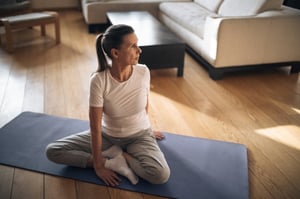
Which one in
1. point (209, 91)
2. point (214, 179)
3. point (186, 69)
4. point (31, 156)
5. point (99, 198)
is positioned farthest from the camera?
point (186, 69)

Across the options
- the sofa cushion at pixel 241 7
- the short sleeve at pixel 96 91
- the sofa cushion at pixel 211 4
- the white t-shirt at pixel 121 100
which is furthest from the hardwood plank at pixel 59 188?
the sofa cushion at pixel 211 4

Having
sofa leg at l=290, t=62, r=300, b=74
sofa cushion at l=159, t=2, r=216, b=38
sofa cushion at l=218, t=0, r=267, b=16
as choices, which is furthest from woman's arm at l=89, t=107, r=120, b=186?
sofa leg at l=290, t=62, r=300, b=74

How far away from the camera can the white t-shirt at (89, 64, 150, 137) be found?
1516mm

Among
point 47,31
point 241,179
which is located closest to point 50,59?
point 47,31

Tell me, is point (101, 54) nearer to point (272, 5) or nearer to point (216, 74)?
point (216, 74)

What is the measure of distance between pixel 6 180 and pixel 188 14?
2.69 meters

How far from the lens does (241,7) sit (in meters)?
3.22

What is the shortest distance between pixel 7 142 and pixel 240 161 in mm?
1430

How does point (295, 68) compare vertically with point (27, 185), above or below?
above

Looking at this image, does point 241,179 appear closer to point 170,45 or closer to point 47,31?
point 170,45

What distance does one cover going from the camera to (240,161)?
5.94 ft

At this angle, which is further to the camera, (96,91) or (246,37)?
(246,37)

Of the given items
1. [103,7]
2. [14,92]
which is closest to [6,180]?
[14,92]

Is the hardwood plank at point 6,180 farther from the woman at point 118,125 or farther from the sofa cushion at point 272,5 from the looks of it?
the sofa cushion at point 272,5
